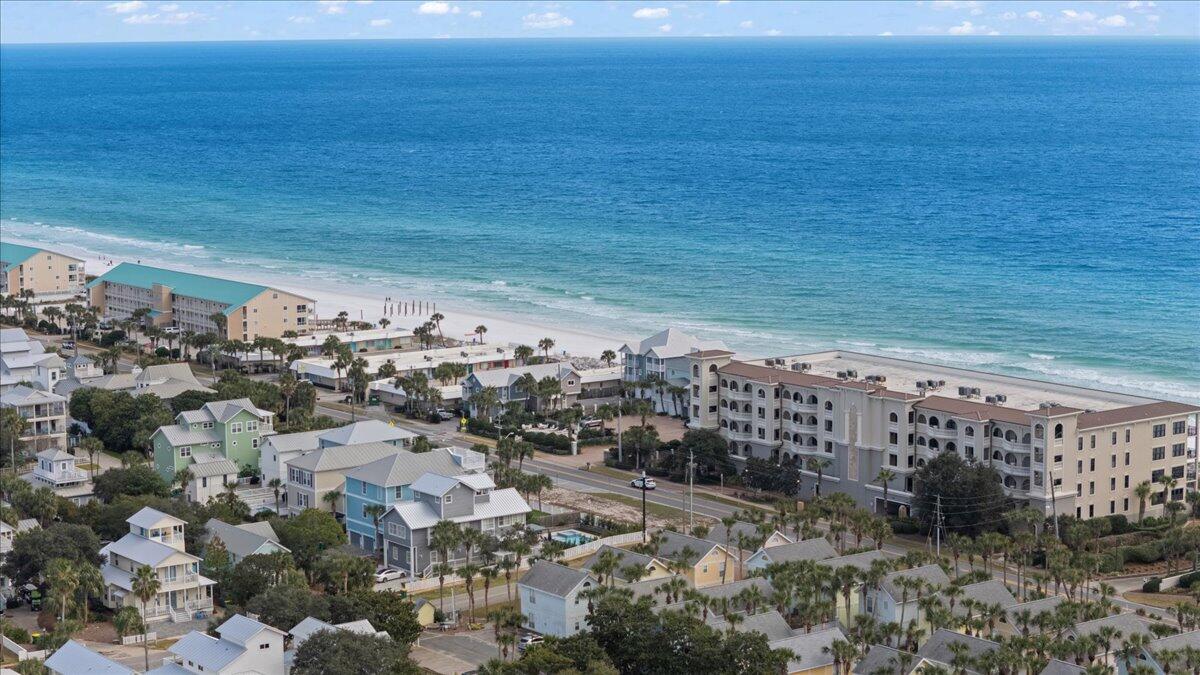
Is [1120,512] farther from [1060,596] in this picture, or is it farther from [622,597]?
[622,597]

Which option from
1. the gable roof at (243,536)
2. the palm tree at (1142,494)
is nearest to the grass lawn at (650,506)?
the gable roof at (243,536)

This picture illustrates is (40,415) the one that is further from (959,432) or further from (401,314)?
(959,432)

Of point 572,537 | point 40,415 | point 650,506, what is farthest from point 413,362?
point 572,537

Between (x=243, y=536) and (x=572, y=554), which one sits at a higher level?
(x=243, y=536)

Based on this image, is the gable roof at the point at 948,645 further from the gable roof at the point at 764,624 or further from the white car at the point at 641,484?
the white car at the point at 641,484

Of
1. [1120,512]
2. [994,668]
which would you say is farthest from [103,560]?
[1120,512]

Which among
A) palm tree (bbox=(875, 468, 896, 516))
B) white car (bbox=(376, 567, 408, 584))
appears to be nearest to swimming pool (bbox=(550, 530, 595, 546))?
white car (bbox=(376, 567, 408, 584))
